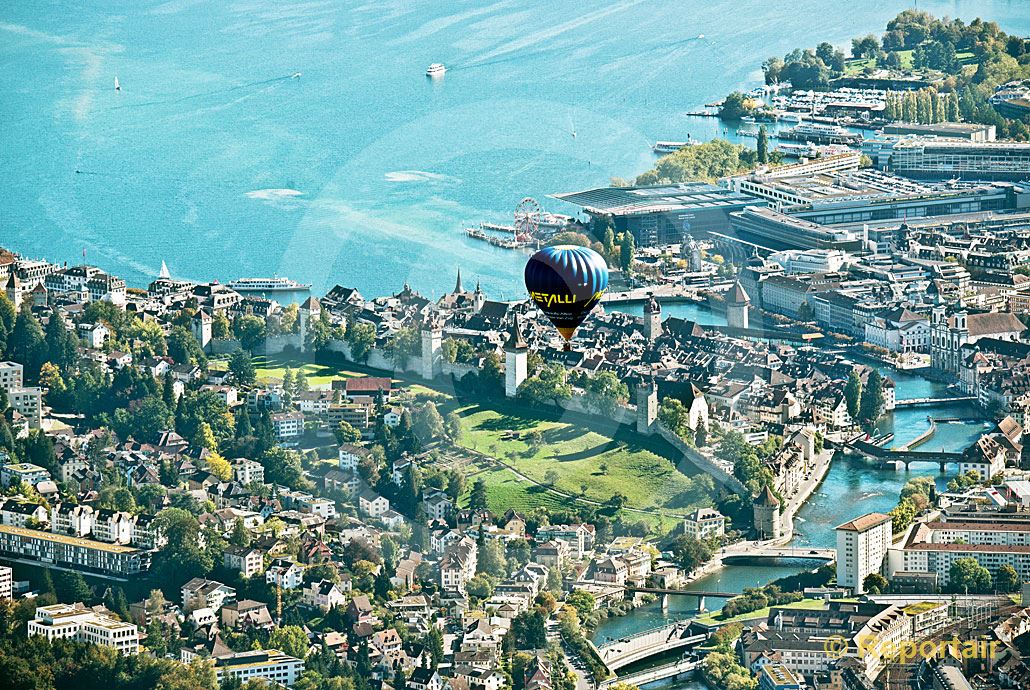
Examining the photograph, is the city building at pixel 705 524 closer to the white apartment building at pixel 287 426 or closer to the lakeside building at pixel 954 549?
the lakeside building at pixel 954 549

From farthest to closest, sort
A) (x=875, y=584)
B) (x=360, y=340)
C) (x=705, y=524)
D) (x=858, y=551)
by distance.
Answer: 1. (x=360, y=340)
2. (x=705, y=524)
3. (x=858, y=551)
4. (x=875, y=584)

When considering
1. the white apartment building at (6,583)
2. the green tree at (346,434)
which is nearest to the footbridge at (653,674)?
the white apartment building at (6,583)

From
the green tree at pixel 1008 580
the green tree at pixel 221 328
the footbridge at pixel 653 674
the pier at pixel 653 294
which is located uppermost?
the green tree at pixel 221 328

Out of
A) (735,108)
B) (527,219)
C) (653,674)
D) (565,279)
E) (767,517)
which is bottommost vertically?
(653,674)

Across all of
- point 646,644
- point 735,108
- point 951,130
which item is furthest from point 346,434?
point 735,108

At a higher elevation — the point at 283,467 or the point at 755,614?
the point at 283,467

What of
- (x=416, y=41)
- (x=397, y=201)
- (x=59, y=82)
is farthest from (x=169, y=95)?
(x=397, y=201)

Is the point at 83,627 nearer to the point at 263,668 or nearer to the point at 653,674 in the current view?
the point at 263,668
